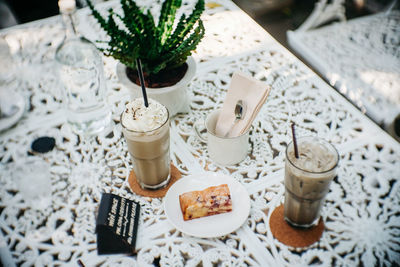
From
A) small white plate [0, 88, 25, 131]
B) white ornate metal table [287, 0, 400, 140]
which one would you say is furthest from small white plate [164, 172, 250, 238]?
white ornate metal table [287, 0, 400, 140]

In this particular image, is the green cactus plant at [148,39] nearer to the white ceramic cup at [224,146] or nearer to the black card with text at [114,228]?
the white ceramic cup at [224,146]

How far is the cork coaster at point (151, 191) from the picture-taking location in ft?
3.23

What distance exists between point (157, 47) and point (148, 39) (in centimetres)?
3

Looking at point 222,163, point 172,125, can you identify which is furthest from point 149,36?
point 222,163

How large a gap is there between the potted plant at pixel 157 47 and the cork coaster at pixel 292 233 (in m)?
0.45

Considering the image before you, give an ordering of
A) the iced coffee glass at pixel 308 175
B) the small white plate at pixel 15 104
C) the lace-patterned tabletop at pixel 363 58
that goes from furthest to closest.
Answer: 1. the lace-patterned tabletop at pixel 363 58
2. the small white plate at pixel 15 104
3. the iced coffee glass at pixel 308 175

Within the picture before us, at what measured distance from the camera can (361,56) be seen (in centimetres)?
168

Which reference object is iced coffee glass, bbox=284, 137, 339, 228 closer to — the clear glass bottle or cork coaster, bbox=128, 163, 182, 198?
cork coaster, bbox=128, 163, 182, 198

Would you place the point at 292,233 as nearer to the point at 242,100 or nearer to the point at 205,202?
the point at 205,202

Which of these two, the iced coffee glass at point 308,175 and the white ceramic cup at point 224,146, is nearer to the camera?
the iced coffee glass at point 308,175

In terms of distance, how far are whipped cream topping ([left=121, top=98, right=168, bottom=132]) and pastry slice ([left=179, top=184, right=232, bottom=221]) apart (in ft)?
0.61

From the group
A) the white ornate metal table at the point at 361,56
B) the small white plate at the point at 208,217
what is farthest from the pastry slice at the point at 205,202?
the white ornate metal table at the point at 361,56

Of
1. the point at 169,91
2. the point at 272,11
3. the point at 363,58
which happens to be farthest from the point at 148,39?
the point at 272,11

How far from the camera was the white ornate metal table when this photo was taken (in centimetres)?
147
